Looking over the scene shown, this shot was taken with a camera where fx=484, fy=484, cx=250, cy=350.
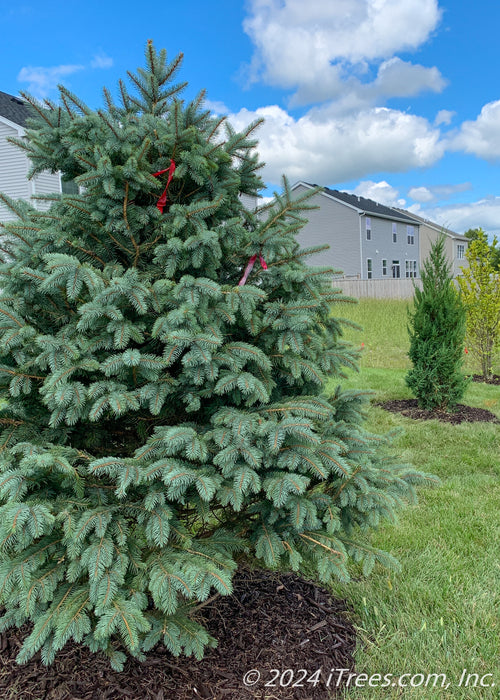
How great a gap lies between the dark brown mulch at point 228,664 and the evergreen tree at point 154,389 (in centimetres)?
19

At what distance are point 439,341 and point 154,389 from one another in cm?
588

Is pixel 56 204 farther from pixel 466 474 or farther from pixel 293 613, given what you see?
pixel 466 474

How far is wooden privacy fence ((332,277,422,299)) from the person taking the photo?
2364 centimetres

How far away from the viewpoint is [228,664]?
7.55ft

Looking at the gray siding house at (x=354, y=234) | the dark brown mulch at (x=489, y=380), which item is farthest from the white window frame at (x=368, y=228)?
the dark brown mulch at (x=489, y=380)

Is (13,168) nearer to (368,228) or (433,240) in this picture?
(368,228)

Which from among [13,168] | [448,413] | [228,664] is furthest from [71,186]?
[228,664]

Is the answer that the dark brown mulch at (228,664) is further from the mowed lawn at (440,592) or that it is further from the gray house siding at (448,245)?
the gray house siding at (448,245)

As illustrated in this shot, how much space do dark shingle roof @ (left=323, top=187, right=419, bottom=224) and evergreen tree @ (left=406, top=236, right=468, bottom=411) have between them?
2458 cm

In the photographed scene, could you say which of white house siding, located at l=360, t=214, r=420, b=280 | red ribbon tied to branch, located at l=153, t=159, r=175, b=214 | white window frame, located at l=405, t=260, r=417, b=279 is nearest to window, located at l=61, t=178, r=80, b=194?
red ribbon tied to branch, located at l=153, t=159, r=175, b=214

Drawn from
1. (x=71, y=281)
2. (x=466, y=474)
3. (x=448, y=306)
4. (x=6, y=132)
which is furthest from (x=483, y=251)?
(x=6, y=132)

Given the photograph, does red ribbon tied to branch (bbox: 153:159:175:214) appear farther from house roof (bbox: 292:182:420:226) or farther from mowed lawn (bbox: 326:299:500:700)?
house roof (bbox: 292:182:420:226)

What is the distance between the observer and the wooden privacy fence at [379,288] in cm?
2364

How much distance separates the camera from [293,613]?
105 inches
